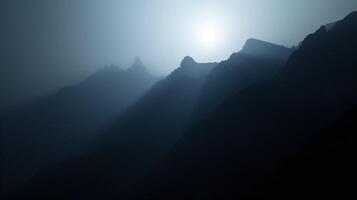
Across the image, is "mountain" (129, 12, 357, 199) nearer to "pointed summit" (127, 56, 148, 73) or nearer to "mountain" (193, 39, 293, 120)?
"mountain" (193, 39, 293, 120)

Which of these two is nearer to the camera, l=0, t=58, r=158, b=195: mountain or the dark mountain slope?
the dark mountain slope

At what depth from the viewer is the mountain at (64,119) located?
105312 millimetres

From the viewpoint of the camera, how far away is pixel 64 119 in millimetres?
124062

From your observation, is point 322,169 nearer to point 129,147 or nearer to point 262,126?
point 262,126

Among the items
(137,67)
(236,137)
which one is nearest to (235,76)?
(236,137)

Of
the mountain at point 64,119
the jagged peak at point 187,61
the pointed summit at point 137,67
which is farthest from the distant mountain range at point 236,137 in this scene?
the pointed summit at point 137,67

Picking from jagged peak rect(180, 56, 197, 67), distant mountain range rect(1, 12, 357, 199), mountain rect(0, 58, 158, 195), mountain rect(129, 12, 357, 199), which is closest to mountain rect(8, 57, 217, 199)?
distant mountain range rect(1, 12, 357, 199)

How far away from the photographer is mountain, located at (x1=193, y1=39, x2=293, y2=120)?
8206 cm

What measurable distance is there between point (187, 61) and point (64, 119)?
57.5m

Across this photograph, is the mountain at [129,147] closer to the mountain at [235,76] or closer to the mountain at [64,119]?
the mountain at [235,76]

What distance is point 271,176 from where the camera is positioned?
120ft

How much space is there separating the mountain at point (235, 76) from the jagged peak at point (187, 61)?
17993mm

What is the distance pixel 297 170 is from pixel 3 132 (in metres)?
126

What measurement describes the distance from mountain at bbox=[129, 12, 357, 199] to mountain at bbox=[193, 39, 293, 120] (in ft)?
34.7
